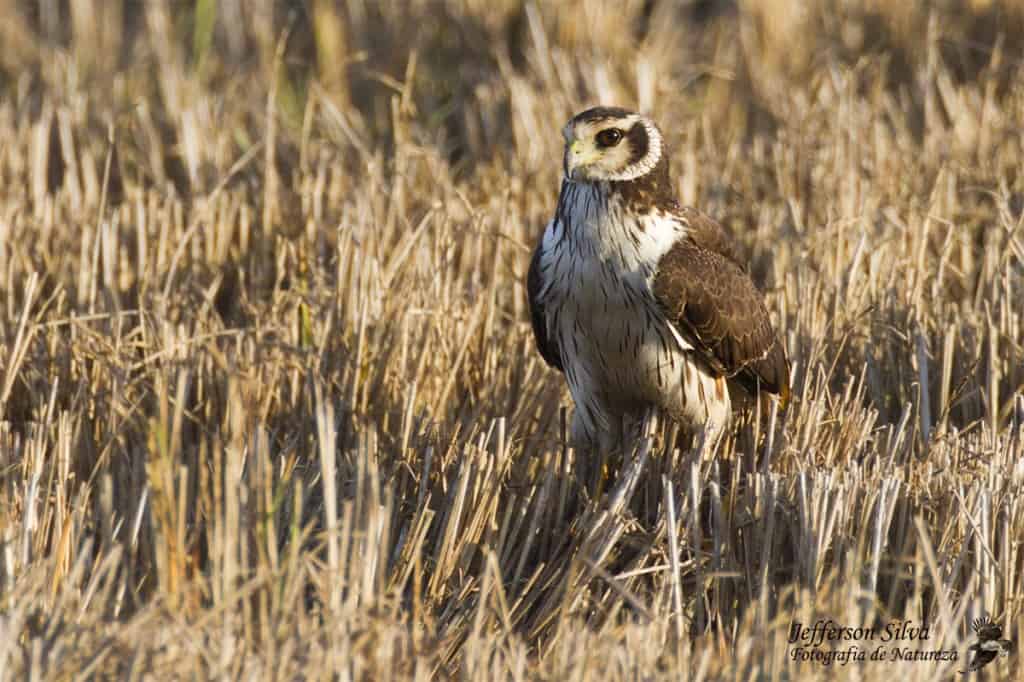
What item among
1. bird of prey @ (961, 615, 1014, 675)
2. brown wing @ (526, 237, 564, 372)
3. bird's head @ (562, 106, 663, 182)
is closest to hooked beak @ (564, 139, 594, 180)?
bird's head @ (562, 106, 663, 182)

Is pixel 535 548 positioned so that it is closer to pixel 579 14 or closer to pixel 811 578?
pixel 811 578

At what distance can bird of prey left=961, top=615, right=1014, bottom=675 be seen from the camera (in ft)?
12.3

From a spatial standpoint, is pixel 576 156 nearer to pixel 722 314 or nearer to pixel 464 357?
pixel 722 314

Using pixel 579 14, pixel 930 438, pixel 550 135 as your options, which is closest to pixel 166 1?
pixel 579 14

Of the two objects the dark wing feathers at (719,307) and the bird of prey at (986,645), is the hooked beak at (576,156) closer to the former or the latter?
the dark wing feathers at (719,307)

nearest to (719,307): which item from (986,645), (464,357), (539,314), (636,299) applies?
(636,299)

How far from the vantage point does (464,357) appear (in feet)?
17.9

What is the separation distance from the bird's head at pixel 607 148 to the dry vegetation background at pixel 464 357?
30.9 inches

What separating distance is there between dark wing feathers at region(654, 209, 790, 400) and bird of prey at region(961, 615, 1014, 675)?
1476mm

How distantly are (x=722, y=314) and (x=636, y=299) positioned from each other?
31 cm

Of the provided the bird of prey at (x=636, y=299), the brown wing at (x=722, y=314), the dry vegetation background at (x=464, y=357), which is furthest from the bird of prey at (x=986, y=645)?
the brown wing at (x=722, y=314)

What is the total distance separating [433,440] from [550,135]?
294 centimetres

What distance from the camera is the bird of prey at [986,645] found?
3750 mm

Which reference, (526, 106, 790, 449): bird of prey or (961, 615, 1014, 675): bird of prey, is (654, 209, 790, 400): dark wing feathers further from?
(961, 615, 1014, 675): bird of prey
